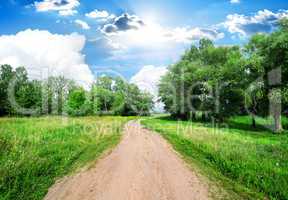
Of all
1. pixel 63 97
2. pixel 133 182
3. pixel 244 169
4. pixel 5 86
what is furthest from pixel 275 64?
pixel 63 97

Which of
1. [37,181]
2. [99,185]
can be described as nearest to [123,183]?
[99,185]

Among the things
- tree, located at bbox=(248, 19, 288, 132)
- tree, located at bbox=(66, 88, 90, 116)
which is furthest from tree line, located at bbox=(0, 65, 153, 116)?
tree, located at bbox=(248, 19, 288, 132)

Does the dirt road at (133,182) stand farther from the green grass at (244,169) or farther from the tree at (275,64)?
the tree at (275,64)

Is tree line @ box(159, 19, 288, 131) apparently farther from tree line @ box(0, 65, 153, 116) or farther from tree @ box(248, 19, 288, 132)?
tree line @ box(0, 65, 153, 116)

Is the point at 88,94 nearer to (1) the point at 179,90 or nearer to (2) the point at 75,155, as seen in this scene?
(1) the point at 179,90

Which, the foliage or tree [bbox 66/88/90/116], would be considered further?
the foliage

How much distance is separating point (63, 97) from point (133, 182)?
326ft

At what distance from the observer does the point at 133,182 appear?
11.0 metres

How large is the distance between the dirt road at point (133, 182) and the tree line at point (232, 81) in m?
25.9

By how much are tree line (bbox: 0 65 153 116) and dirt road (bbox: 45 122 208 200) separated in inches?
2846

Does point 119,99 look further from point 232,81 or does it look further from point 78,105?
point 232,81

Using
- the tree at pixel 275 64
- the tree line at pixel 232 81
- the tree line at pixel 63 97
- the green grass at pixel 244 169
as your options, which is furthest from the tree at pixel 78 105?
the green grass at pixel 244 169

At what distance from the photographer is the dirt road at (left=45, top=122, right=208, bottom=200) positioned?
9719 millimetres

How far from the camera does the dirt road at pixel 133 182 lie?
31.9 feet
